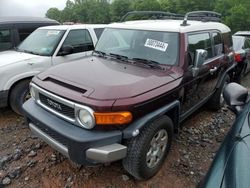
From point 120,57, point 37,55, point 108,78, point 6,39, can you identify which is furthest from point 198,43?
point 6,39

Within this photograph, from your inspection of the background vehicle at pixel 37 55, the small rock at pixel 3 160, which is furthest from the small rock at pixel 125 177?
the background vehicle at pixel 37 55

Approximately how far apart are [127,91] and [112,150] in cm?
63

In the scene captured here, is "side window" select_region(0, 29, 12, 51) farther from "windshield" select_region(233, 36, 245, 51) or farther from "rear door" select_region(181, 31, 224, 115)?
"windshield" select_region(233, 36, 245, 51)

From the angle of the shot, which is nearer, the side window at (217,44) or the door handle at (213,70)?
the door handle at (213,70)

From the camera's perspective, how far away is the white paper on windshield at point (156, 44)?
3445 millimetres

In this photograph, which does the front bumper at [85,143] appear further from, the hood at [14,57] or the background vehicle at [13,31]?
the background vehicle at [13,31]

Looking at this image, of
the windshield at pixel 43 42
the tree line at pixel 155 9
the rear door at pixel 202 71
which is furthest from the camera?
the tree line at pixel 155 9

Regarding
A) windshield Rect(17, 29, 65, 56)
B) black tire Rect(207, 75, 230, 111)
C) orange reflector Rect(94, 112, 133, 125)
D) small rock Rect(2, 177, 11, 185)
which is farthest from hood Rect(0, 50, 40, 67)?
black tire Rect(207, 75, 230, 111)

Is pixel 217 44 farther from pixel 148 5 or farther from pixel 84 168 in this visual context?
pixel 148 5

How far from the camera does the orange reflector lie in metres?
2.52

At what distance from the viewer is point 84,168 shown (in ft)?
10.7

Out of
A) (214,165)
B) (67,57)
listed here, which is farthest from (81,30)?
(214,165)

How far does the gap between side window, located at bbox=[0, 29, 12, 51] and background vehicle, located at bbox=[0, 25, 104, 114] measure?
0.96 metres

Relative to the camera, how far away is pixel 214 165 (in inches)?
71.0
